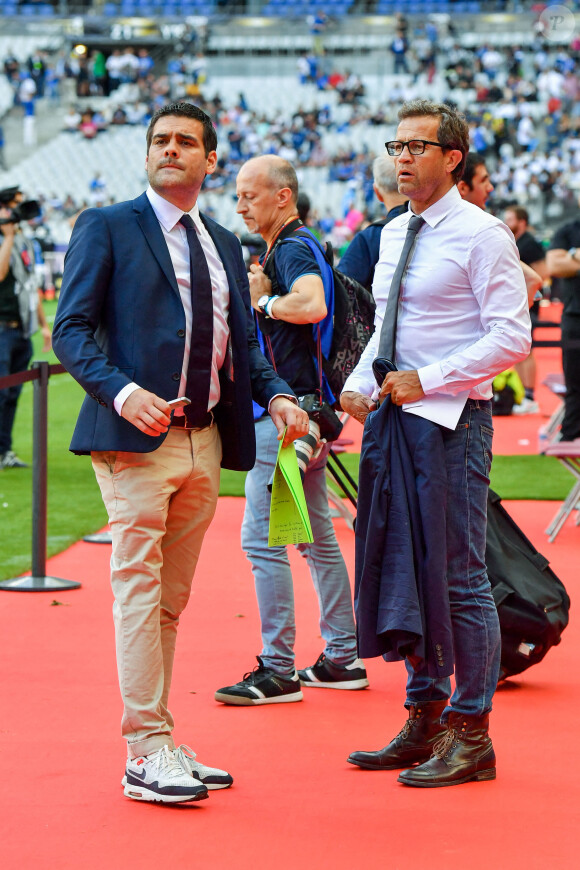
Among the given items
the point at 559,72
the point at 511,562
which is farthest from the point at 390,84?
the point at 511,562

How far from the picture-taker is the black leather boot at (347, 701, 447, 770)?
394 cm

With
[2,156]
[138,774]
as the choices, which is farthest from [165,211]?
[2,156]

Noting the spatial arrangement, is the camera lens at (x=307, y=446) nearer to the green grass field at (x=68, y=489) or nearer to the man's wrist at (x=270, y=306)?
the man's wrist at (x=270, y=306)

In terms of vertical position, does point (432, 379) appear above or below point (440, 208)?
below

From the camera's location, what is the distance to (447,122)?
378 cm

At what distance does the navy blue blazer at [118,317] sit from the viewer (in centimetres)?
349

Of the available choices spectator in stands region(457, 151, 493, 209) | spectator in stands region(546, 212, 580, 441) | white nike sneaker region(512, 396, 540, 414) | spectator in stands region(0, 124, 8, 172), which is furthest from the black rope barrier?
spectator in stands region(0, 124, 8, 172)

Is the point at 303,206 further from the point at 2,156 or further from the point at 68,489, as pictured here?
the point at 2,156

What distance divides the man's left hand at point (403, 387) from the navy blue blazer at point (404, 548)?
0.05 metres

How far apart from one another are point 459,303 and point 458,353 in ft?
0.61

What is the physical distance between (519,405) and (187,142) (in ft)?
34.7

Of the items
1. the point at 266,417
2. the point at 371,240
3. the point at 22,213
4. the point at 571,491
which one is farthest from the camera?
the point at 22,213

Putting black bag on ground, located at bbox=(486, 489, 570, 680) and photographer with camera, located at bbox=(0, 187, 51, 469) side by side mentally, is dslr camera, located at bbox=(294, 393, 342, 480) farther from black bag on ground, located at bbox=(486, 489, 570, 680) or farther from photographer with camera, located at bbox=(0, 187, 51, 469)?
photographer with camera, located at bbox=(0, 187, 51, 469)

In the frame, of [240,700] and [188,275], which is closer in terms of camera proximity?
[188,275]
